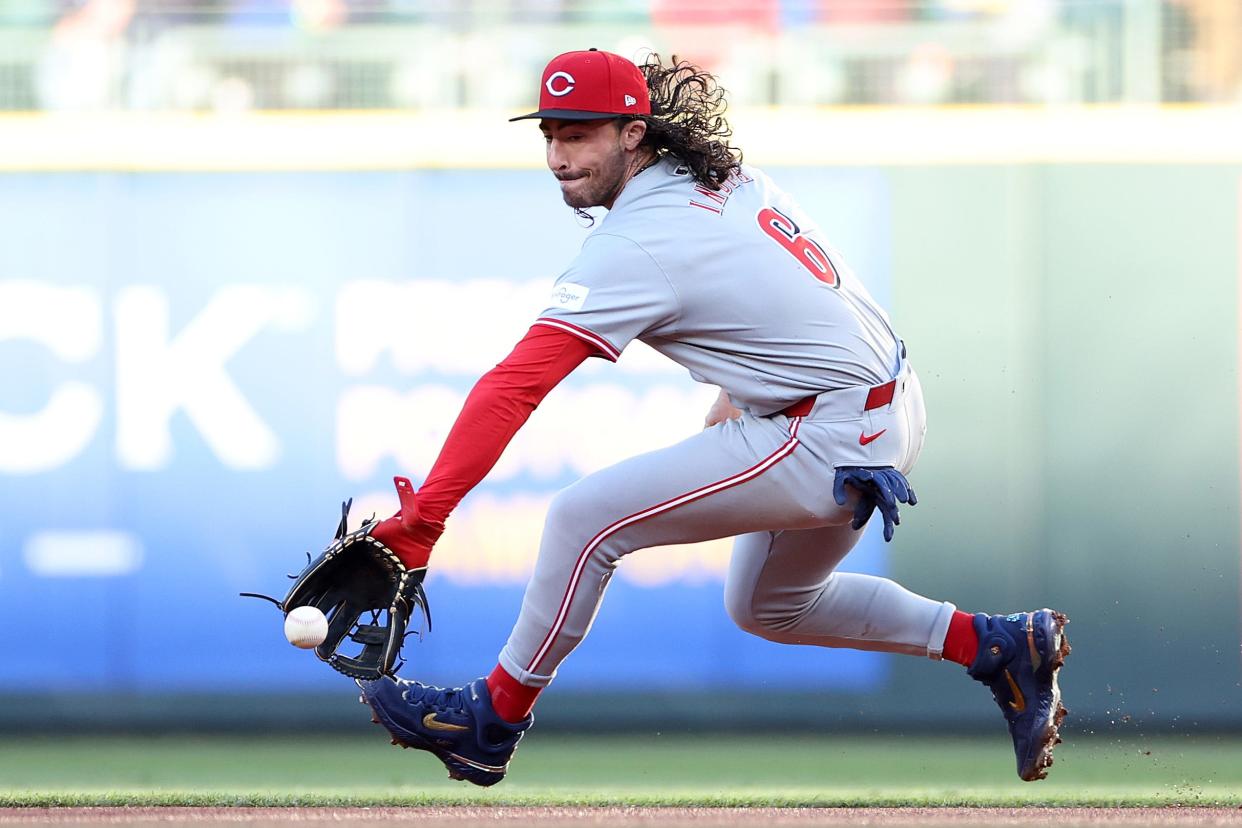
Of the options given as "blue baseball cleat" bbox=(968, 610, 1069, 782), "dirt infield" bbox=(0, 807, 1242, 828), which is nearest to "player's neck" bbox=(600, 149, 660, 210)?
"blue baseball cleat" bbox=(968, 610, 1069, 782)

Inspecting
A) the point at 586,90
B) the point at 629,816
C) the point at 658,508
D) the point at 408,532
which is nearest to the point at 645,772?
the point at 629,816

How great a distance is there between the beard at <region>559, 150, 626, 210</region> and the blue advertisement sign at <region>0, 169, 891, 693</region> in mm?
2263

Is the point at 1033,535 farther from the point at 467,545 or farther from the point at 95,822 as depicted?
the point at 95,822

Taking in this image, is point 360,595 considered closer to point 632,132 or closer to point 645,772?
point 632,132

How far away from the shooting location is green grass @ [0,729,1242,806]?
194 inches

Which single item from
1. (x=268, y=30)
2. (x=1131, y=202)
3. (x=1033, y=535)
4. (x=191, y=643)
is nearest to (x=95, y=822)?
(x=191, y=643)

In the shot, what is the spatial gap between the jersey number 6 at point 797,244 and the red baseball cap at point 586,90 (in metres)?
0.35

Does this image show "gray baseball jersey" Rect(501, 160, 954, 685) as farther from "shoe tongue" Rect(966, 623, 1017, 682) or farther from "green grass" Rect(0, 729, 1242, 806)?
"green grass" Rect(0, 729, 1242, 806)

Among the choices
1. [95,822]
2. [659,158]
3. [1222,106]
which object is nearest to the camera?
[659,158]

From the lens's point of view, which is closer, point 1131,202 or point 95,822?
point 95,822

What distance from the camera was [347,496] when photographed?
583cm

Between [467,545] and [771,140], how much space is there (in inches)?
67.4

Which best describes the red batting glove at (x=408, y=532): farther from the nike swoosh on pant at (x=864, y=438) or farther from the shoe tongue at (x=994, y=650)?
the shoe tongue at (x=994, y=650)

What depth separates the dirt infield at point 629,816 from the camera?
178 inches
